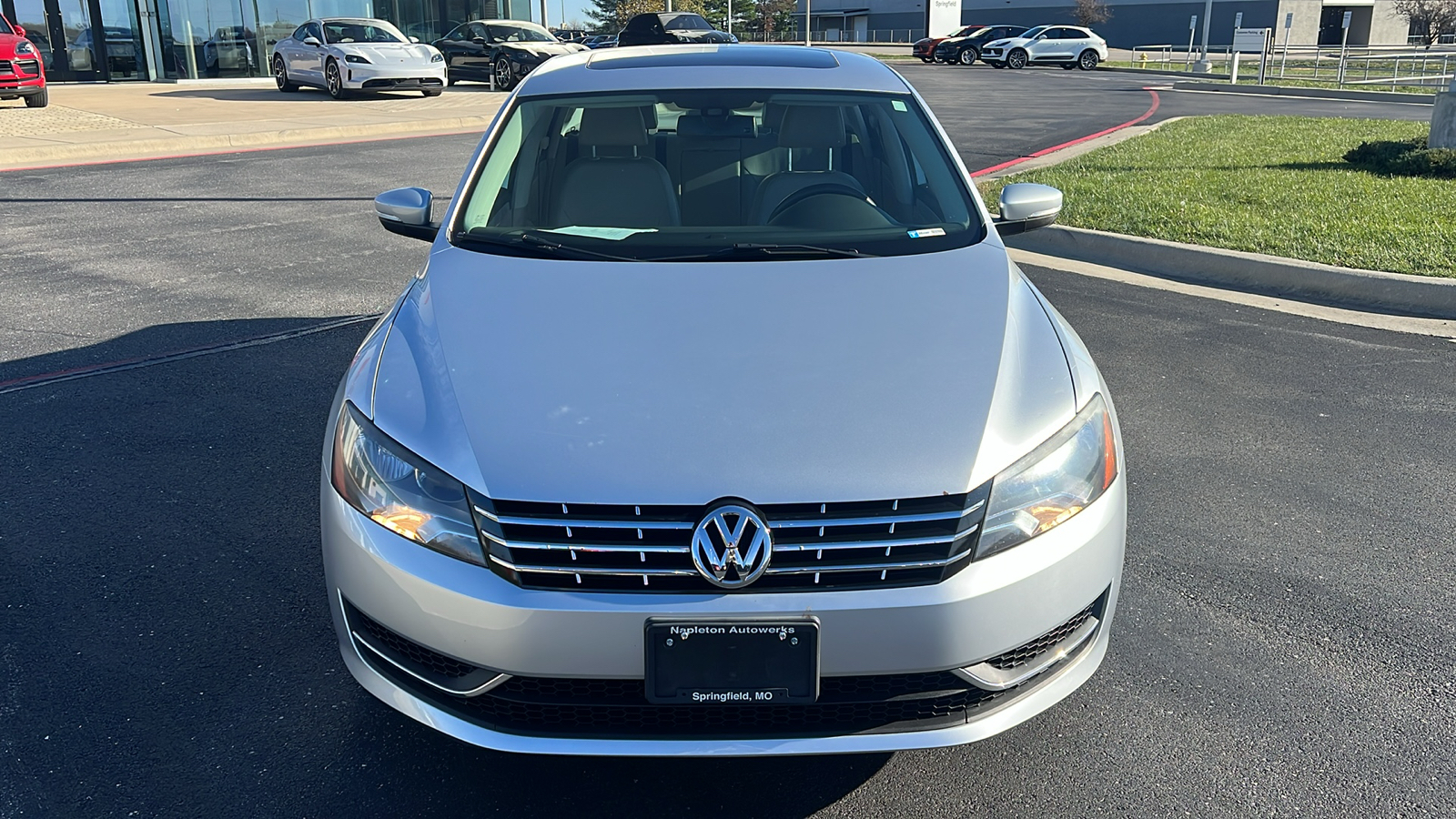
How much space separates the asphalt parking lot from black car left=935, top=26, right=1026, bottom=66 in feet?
138

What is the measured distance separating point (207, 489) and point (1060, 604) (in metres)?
3.36

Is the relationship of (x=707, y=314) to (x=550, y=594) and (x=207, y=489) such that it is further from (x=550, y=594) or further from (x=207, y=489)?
(x=207, y=489)

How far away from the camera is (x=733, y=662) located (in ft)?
7.58

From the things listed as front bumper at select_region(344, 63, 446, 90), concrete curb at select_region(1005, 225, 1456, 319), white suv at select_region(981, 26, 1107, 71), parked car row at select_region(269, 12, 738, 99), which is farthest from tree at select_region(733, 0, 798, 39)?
concrete curb at select_region(1005, 225, 1456, 319)

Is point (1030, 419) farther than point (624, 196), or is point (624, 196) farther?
point (624, 196)

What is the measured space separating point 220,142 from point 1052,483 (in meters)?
15.7

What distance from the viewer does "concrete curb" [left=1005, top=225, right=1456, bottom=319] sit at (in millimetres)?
7105

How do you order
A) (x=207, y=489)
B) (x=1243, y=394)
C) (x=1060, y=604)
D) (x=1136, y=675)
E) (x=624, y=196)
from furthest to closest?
(x=1243, y=394) < (x=207, y=489) < (x=624, y=196) < (x=1136, y=675) < (x=1060, y=604)

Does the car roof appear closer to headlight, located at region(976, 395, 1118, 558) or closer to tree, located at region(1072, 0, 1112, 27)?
headlight, located at region(976, 395, 1118, 558)

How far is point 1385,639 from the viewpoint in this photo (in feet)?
11.1

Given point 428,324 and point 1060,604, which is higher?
point 428,324

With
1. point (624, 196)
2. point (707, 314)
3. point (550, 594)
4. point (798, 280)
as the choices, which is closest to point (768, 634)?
point (550, 594)

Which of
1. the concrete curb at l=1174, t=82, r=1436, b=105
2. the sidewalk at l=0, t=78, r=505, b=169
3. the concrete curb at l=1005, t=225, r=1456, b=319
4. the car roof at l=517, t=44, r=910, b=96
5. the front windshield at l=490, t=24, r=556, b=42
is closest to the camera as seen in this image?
the car roof at l=517, t=44, r=910, b=96

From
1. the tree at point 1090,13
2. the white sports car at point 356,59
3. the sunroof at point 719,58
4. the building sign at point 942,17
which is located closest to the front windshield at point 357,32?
the white sports car at point 356,59
